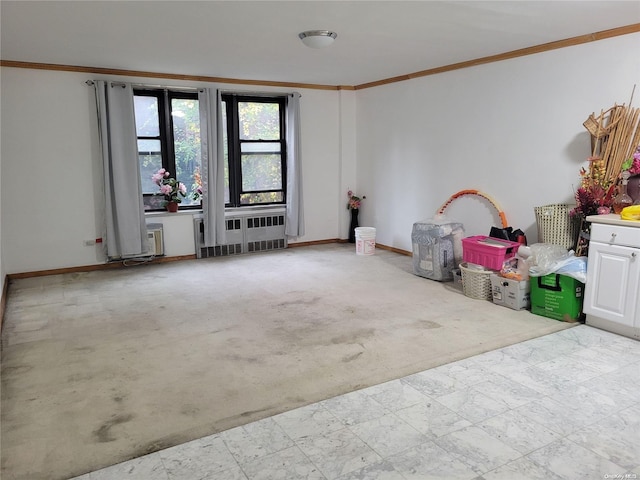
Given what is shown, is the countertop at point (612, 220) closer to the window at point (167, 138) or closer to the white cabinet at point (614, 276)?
the white cabinet at point (614, 276)

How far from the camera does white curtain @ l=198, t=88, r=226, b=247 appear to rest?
19.9 feet

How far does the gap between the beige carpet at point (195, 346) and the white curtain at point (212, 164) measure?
2.92 ft

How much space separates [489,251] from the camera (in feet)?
14.4

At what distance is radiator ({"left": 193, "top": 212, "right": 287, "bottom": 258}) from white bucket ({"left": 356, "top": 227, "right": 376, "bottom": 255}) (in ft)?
3.75

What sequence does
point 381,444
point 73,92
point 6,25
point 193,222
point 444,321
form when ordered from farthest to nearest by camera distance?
point 193,222, point 73,92, point 444,321, point 6,25, point 381,444

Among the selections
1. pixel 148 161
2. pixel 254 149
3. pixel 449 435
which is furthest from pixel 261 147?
pixel 449 435

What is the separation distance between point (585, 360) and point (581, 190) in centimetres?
148

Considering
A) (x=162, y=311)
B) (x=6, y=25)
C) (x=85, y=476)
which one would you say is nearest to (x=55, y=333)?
(x=162, y=311)

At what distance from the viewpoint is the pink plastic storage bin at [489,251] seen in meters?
4.33

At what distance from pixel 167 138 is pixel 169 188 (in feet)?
2.07

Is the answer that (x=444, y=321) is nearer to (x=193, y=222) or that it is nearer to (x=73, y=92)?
(x=193, y=222)

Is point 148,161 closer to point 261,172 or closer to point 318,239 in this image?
point 261,172

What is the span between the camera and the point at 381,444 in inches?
89.5

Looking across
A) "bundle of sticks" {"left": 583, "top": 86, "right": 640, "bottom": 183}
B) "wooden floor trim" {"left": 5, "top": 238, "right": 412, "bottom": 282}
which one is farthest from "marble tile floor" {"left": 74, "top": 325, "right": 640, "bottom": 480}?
"wooden floor trim" {"left": 5, "top": 238, "right": 412, "bottom": 282}
